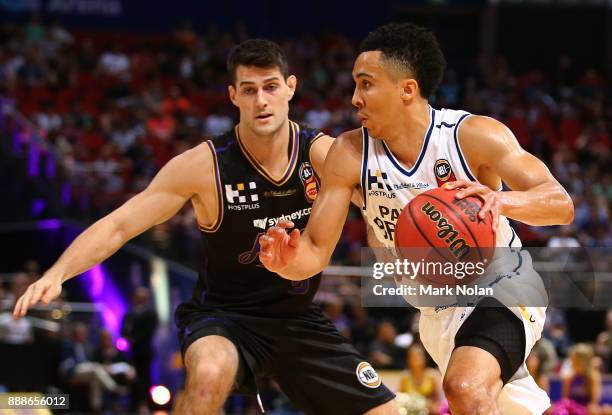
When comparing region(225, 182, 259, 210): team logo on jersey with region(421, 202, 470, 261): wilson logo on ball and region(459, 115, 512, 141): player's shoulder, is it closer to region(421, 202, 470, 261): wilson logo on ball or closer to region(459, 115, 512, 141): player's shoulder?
region(459, 115, 512, 141): player's shoulder

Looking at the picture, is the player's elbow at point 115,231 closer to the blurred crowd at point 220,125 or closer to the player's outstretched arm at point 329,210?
the player's outstretched arm at point 329,210

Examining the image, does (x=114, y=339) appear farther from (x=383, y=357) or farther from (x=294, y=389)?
(x=294, y=389)

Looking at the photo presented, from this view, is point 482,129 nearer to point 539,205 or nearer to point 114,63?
point 539,205

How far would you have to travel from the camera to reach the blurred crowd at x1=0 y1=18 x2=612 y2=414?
10.6m

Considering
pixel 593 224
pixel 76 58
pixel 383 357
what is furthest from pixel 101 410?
pixel 76 58

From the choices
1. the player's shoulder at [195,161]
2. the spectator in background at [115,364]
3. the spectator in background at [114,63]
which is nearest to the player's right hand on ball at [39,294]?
the player's shoulder at [195,161]

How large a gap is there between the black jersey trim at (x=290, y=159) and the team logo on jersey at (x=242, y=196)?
0.10m

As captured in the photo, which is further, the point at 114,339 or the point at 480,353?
the point at 114,339

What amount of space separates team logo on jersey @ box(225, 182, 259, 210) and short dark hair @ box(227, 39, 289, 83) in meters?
0.63

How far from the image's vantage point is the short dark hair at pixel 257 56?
17.7 ft

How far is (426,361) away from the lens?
10961 millimetres

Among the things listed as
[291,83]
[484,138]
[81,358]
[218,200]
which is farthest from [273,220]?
[81,358]

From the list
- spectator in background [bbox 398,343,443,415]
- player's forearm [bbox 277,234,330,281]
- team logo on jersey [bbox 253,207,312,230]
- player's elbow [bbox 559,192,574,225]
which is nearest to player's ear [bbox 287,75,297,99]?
team logo on jersey [bbox 253,207,312,230]

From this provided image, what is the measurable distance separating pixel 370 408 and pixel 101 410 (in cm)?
565
